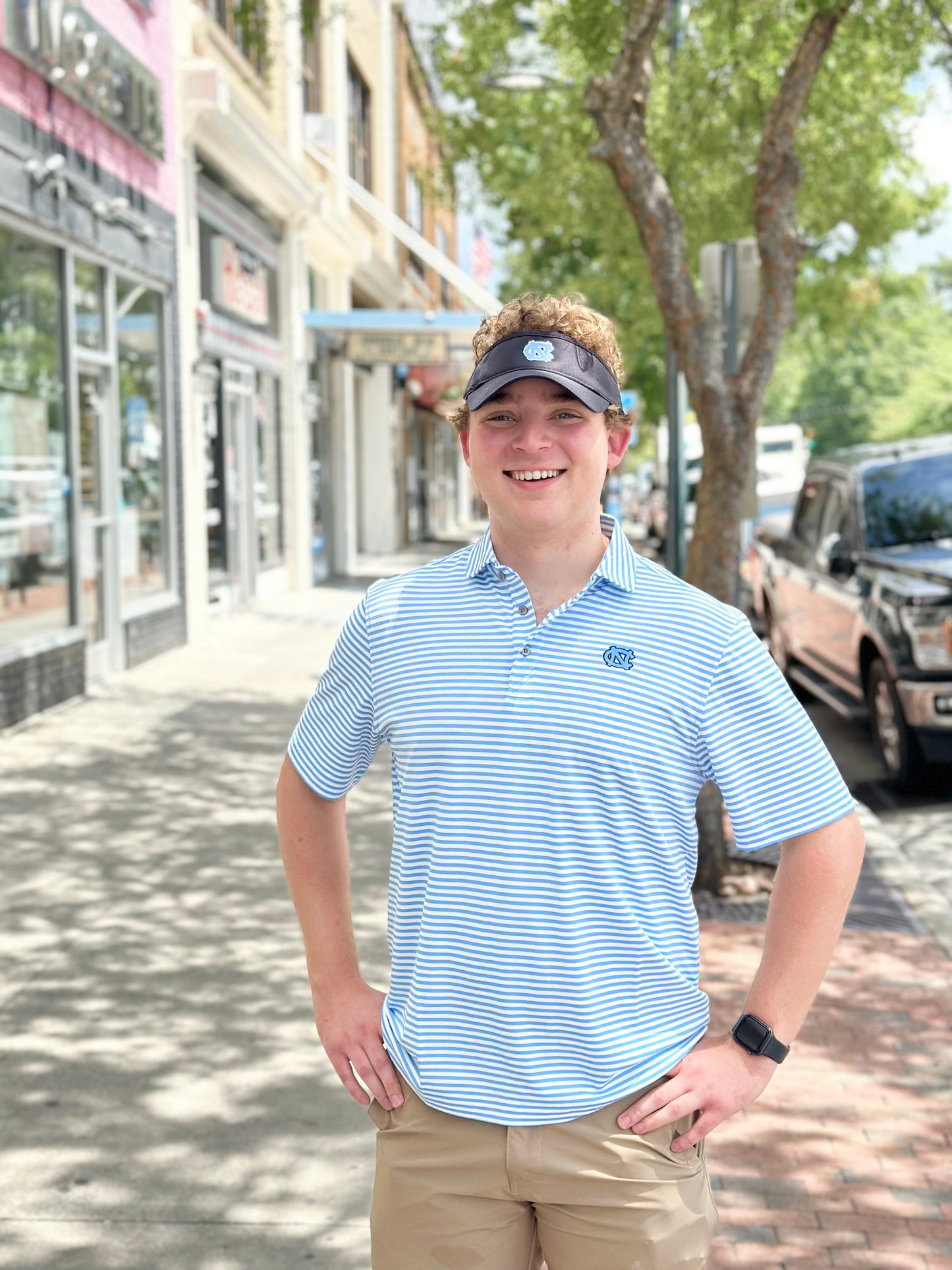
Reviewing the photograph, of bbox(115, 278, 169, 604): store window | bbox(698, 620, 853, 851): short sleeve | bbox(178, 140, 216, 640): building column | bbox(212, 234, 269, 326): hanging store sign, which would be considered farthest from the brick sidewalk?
bbox(212, 234, 269, 326): hanging store sign

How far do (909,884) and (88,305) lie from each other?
758 centimetres

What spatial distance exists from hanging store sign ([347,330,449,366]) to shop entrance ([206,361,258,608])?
2.70m

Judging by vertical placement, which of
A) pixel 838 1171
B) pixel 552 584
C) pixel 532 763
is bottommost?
pixel 838 1171

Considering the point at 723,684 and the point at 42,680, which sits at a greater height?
the point at 723,684

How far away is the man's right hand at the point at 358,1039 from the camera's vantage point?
215 cm

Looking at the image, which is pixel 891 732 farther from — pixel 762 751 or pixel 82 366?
pixel 762 751

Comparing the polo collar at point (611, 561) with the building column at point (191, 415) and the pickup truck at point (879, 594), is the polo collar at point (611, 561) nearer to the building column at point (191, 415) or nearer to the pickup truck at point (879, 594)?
the pickup truck at point (879, 594)

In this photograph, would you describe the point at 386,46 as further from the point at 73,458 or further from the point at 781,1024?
the point at 781,1024

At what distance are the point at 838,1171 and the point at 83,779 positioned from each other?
5103 millimetres

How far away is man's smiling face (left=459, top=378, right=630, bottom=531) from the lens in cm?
215

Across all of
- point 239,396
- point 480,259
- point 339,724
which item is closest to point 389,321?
point 239,396

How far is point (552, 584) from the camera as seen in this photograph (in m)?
2.17

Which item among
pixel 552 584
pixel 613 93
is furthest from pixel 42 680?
pixel 552 584

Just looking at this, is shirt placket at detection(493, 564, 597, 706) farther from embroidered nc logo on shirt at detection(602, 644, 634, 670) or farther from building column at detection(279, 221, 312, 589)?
building column at detection(279, 221, 312, 589)
